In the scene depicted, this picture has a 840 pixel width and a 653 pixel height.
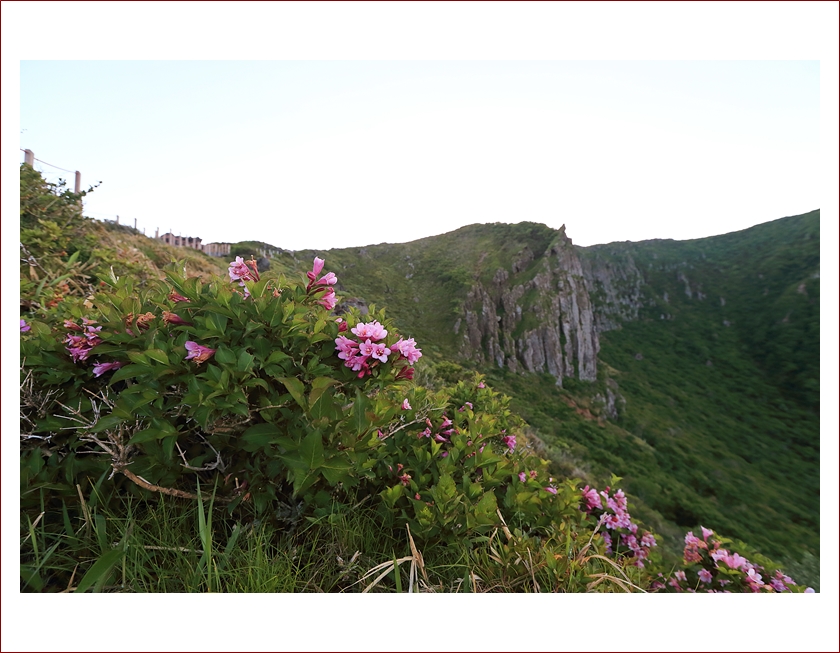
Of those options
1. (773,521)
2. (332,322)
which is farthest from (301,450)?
(773,521)

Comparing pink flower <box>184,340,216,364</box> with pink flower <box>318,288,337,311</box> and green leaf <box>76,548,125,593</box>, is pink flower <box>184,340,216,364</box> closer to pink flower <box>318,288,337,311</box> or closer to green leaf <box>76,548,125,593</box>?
pink flower <box>318,288,337,311</box>

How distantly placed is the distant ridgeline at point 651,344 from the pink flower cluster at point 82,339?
168 centimetres

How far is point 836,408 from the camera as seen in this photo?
158cm

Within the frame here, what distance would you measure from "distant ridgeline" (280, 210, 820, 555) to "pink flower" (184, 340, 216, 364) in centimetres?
177

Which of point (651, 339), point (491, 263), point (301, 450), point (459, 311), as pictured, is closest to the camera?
point (301, 450)

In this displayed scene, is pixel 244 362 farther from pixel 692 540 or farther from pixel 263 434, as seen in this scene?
pixel 692 540

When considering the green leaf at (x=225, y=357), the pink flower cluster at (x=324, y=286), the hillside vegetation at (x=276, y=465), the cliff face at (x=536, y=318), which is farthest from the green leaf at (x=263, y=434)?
the cliff face at (x=536, y=318)

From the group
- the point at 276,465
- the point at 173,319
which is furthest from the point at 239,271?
the point at 276,465

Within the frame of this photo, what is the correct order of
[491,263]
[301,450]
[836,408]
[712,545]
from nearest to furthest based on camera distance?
[301,450], [836,408], [712,545], [491,263]

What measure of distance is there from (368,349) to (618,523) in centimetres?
204

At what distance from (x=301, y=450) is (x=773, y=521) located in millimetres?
21588

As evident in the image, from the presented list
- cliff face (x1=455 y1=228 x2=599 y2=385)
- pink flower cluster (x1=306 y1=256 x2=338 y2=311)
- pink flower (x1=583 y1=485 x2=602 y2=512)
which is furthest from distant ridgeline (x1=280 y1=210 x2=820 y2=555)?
pink flower cluster (x1=306 y1=256 x2=338 y2=311)

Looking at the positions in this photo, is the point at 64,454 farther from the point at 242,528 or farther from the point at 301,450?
the point at 301,450

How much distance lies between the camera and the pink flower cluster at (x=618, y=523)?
2.07 m
